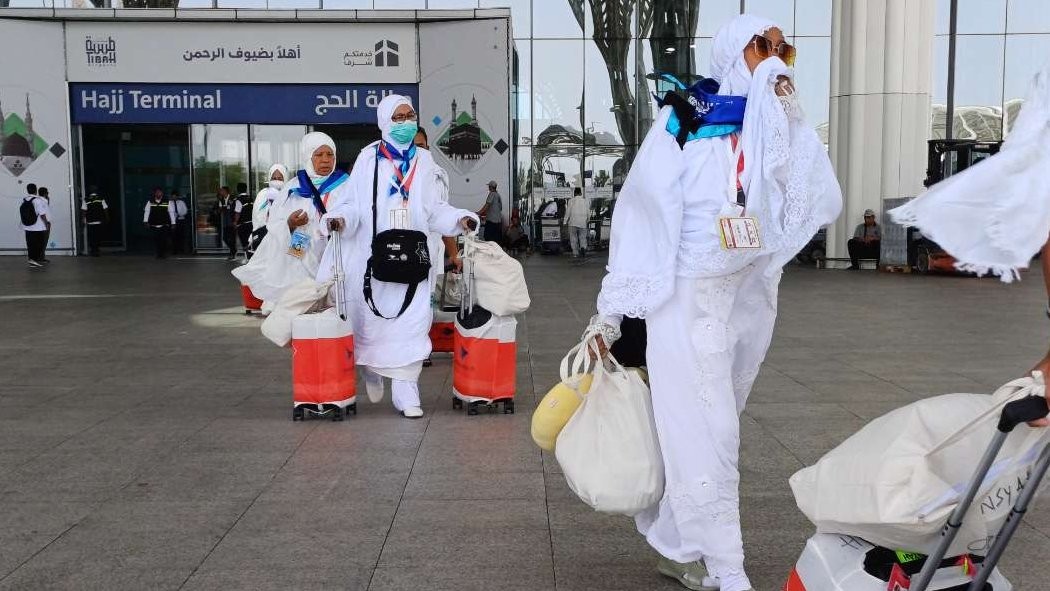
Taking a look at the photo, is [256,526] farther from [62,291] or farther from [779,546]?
[62,291]

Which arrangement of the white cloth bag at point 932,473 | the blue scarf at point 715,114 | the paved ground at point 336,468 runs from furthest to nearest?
the paved ground at point 336,468, the blue scarf at point 715,114, the white cloth bag at point 932,473

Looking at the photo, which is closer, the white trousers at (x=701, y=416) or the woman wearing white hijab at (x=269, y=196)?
the white trousers at (x=701, y=416)

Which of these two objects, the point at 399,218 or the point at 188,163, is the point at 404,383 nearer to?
the point at 399,218

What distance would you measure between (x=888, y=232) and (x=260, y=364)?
43.9 feet

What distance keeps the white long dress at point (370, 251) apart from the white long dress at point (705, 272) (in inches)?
122

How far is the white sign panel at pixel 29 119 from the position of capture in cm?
2300

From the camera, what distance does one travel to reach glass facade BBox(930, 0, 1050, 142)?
25625 millimetres

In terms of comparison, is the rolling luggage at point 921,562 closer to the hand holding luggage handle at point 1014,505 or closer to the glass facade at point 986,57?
the hand holding luggage handle at point 1014,505

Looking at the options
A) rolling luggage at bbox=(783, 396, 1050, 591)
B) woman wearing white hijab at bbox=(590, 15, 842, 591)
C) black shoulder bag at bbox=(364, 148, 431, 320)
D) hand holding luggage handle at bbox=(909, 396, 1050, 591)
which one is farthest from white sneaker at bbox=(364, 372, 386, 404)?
hand holding luggage handle at bbox=(909, 396, 1050, 591)

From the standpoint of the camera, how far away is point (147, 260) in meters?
22.9

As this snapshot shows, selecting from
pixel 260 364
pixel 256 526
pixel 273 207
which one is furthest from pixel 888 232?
pixel 256 526

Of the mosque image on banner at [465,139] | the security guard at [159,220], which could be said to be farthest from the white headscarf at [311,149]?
Result: the security guard at [159,220]

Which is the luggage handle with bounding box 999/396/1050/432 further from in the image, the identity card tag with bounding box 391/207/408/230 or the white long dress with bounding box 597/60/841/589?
the identity card tag with bounding box 391/207/408/230

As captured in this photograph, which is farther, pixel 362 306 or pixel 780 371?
pixel 780 371
